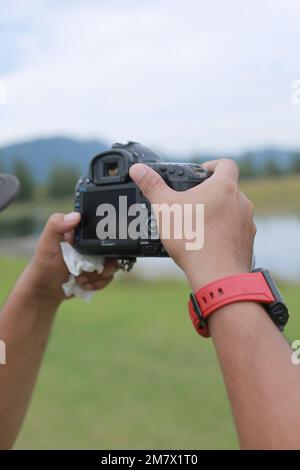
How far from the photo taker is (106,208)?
1.22m

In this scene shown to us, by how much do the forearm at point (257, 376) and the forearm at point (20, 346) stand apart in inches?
26.0

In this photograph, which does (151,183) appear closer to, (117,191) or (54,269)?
(117,191)

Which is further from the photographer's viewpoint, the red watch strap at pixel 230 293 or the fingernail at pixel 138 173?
the fingernail at pixel 138 173

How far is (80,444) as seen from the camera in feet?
9.72

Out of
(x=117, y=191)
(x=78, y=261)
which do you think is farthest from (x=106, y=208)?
(x=78, y=261)

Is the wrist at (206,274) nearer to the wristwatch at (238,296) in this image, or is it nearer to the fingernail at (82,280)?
the wristwatch at (238,296)

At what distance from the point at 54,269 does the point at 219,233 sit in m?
0.62

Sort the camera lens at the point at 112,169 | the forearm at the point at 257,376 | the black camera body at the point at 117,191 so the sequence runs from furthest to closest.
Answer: the camera lens at the point at 112,169 < the black camera body at the point at 117,191 < the forearm at the point at 257,376

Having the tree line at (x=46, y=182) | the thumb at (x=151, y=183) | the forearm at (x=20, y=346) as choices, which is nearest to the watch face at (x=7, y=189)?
the forearm at (x=20, y=346)

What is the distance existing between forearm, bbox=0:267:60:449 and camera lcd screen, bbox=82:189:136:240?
0.21 meters

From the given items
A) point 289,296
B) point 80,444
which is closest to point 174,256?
point 80,444

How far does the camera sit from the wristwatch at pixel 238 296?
0.80 meters
